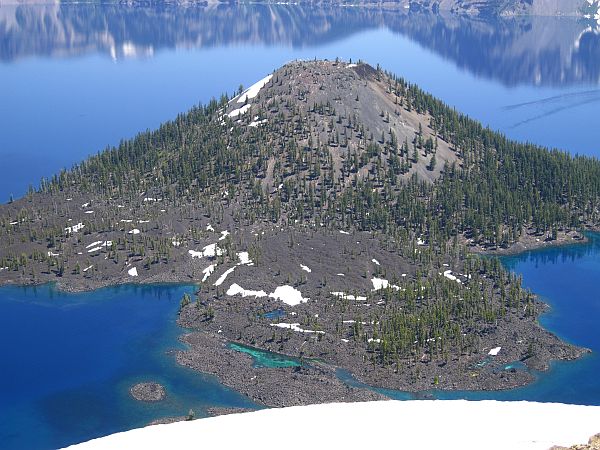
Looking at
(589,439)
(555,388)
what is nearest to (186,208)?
(555,388)

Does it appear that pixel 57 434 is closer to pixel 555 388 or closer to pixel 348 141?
pixel 555 388

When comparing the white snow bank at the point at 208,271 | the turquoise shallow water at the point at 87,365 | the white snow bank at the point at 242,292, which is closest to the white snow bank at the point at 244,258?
the white snow bank at the point at 208,271

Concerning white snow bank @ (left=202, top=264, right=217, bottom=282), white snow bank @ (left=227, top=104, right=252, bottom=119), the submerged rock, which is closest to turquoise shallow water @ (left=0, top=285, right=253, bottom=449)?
the submerged rock

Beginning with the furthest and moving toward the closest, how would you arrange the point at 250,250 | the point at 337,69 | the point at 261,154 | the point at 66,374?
the point at 337,69 → the point at 261,154 → the point at 250,250 → the point at 66,374

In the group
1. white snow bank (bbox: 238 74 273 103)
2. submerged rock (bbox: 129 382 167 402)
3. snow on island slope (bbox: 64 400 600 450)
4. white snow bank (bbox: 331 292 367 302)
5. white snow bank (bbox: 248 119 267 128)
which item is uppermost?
white snow bank (bbox: 238 74 273 103)

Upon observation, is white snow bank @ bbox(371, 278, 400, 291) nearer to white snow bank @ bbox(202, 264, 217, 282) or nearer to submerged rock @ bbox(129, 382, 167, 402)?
white snow bank @ bbox(202, 264, 217, 282)

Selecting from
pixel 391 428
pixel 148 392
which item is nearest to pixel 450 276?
pixel 148 392

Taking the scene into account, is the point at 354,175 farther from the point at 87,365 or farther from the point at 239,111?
the point at 87,365
